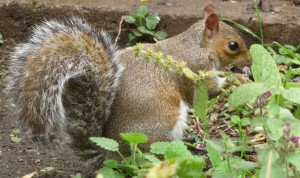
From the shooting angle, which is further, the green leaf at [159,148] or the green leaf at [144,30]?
the green leaf at [144,30]

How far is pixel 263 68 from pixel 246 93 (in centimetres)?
26

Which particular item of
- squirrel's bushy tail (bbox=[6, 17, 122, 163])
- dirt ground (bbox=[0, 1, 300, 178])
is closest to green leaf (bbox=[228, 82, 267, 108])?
squirrel's bushy tail (bbox=[6, 17, 122, 163])

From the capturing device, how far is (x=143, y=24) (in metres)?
3.74

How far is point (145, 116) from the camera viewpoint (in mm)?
2396

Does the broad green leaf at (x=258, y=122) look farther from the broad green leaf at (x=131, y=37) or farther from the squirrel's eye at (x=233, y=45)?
the broad green leaf at (x=131, y=37)

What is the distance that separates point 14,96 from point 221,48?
3.53ft

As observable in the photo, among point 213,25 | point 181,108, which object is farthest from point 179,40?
point 181,108

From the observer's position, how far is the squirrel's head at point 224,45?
9.01 ft

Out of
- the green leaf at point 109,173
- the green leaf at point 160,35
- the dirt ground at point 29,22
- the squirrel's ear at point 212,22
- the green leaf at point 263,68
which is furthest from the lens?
the green leaf at point 160,35

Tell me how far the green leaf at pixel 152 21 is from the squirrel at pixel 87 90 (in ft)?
3.62

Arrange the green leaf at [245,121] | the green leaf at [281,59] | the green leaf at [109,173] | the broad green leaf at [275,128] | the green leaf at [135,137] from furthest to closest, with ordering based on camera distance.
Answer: the green leaf at [281,59], the green leaf at [245,121], the green leaf at [109,173], the green leaf at [135,137], the broad green leaf at [275,128]

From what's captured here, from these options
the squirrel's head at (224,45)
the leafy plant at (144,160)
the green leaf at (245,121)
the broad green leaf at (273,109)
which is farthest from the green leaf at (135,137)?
→ the green leaf at (245,121)

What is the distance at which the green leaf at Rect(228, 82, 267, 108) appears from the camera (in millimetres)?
1544

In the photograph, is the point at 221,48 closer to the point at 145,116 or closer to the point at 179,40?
the point at 179,40
